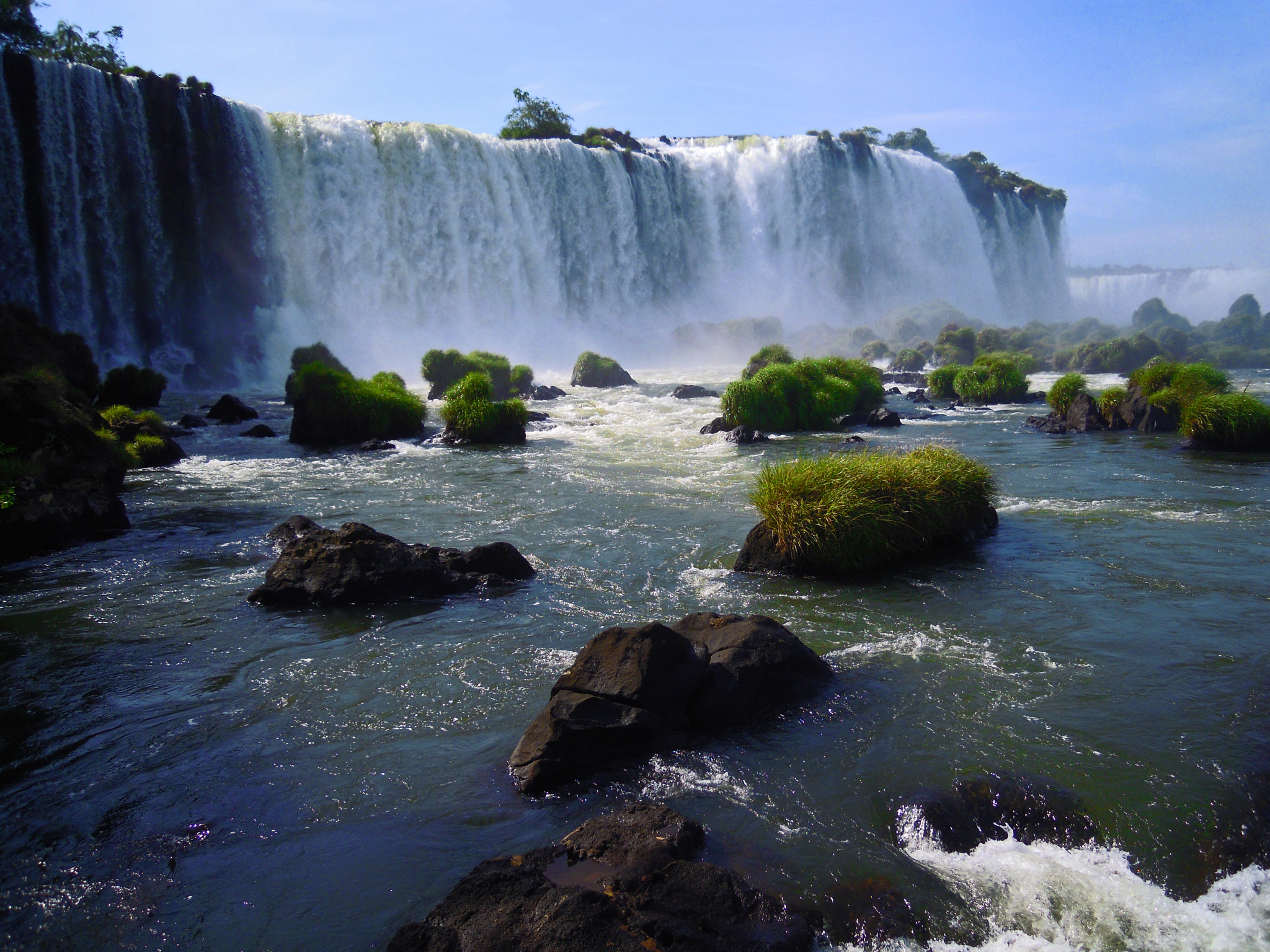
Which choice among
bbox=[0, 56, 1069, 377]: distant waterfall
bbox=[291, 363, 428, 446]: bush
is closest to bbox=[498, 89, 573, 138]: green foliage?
bbox=[0, 56, 1069, 377]: distant waterfall

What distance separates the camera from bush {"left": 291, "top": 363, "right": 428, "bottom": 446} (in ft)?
64.2

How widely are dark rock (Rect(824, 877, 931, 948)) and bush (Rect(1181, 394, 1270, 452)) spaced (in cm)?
1661

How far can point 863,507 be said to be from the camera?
8.72m

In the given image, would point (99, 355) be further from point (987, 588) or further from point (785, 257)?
point (785, 257)

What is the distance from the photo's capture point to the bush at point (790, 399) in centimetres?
2080

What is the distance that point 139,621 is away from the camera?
7406 mm

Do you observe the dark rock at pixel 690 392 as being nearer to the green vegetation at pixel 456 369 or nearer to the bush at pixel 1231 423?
the green vegetation at pixel 456 369

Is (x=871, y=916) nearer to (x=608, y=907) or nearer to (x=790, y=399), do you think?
(x=608, y=907)

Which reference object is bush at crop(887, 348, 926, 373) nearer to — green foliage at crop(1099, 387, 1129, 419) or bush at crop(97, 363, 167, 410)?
green foliage at crop(1099, 387, 1129, 419)

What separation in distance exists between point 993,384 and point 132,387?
28.8m

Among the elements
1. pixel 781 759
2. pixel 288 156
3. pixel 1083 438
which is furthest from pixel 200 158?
pixel 781 759

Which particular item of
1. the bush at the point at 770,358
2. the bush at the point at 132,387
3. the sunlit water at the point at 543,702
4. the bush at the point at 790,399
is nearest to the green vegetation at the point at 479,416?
the bush at the point at 790,399

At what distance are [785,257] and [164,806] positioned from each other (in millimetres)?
61062

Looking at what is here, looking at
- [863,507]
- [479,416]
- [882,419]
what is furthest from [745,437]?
[863,507]
